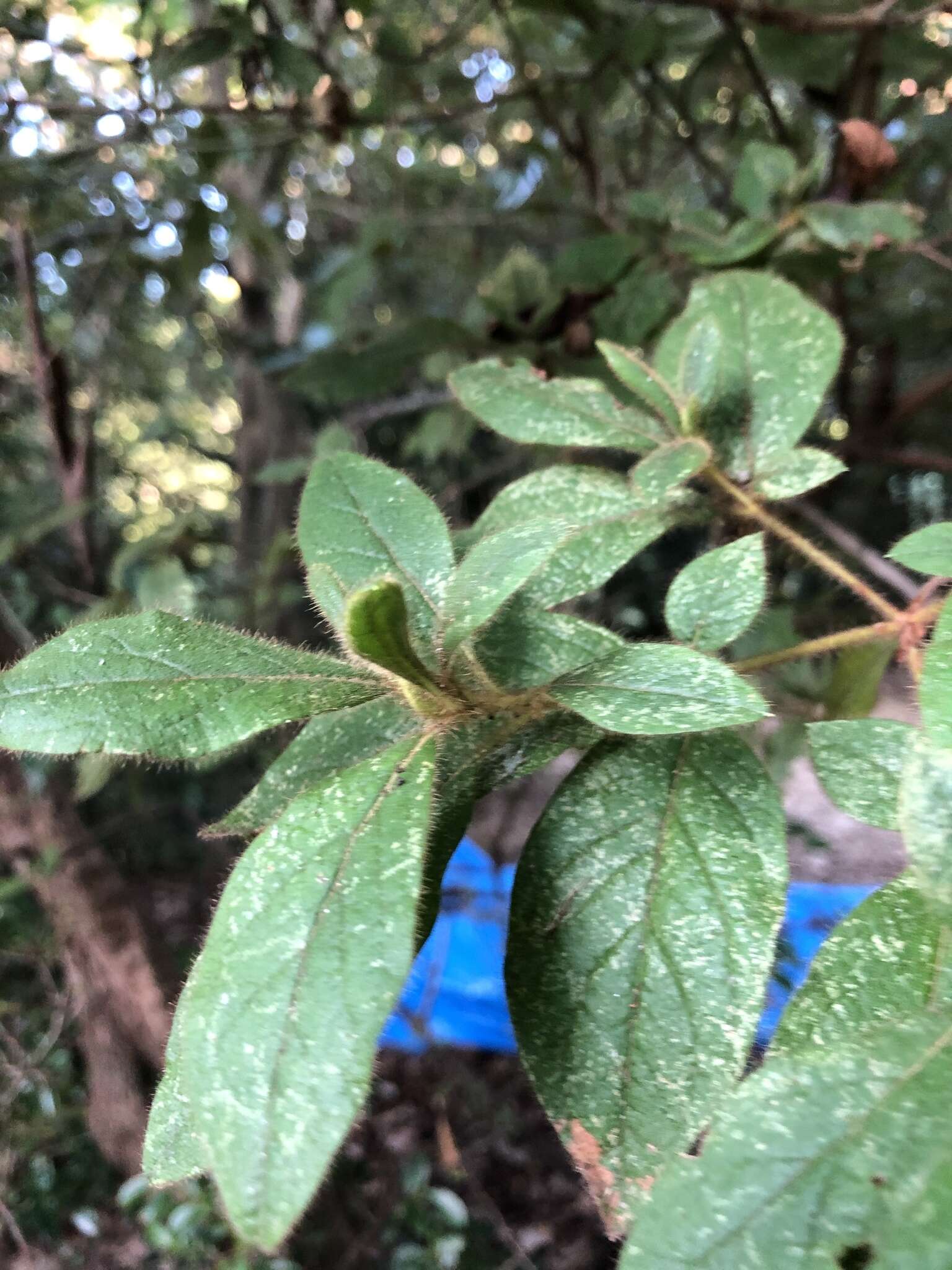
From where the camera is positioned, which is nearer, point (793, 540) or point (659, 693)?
point (659, 693)

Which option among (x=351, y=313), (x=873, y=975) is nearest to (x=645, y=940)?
(x=873, y=975)

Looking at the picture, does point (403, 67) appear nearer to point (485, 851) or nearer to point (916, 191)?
point (916, 191)

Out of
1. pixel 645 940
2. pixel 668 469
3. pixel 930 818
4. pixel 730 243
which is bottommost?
pixel 645 940

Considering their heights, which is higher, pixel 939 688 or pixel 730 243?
pixel 730 243

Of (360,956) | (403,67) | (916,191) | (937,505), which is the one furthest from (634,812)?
(937,505)

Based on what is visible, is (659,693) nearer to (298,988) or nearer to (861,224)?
(298,988)

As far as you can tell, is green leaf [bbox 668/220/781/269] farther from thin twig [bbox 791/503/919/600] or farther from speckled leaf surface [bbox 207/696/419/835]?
speckled leaf surface [bbox 207/696/419/835]
